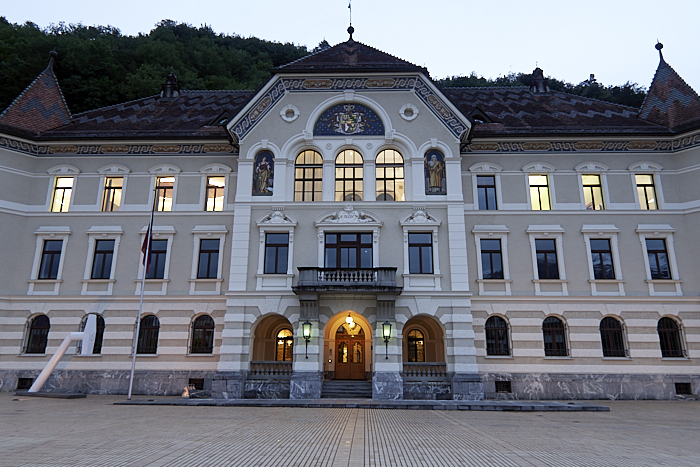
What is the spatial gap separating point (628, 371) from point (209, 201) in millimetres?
24733

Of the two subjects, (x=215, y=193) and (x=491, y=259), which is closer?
(x=491, y=259)

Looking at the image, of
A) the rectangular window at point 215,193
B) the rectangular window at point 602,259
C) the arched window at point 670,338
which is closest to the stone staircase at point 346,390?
the rectangular window at point 215,193

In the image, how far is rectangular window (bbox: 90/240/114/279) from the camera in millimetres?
26312

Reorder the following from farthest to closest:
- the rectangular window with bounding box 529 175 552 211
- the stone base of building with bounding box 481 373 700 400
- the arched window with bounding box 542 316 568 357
A: the rectangular window with bounding box 529 175 552 211, the arched window with bounding box 542 316 568 357, the stone base of building with bounding box 481 373 700 400

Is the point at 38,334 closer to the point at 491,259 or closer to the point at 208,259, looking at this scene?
the point at 208,259

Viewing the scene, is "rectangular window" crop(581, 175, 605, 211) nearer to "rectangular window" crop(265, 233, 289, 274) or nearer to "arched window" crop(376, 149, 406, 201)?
"arched window" crop(376, 149, 406, 201)

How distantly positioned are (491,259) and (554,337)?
525 centimetres

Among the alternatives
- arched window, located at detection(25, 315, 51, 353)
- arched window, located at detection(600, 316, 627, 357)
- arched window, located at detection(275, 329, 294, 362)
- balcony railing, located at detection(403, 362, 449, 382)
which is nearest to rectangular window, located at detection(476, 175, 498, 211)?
arched window, located at detection(600, 316, 627, 357)

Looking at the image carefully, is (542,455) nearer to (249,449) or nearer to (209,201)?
(249,449)

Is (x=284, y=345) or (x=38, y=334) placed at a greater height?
(x=38, y=334)

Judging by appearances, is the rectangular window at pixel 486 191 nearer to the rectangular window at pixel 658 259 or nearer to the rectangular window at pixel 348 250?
the rectangular window at pixel 348 250

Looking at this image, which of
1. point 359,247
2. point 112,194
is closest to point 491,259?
point 359,247

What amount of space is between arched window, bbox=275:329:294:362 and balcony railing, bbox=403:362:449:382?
729cm

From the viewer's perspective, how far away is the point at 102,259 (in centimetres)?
2653
